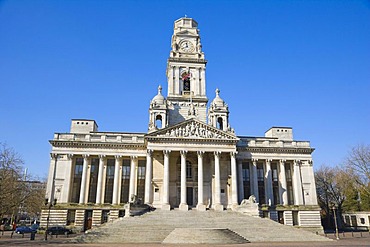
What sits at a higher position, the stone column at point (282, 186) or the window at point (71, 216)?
the stone column at point (282, 186)

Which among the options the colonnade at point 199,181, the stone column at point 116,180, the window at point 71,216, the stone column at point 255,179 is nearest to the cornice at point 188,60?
the colonnade at point 199,181

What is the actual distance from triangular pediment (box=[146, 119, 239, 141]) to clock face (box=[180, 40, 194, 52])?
843 inches

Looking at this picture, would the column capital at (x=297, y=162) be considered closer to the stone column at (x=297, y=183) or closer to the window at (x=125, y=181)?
the stone column at (x=297, y=183)

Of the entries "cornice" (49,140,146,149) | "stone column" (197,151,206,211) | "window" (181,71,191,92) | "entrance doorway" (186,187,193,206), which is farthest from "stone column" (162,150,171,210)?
"window" (181,71,191,92)

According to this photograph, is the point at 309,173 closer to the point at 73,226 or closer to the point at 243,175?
the point at 243,175

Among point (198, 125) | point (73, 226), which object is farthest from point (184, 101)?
point (73, 226)

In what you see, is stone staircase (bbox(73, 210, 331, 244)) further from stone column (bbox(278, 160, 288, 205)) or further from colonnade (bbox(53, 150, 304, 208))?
stone column (bbox(278, 160, 288, 205))

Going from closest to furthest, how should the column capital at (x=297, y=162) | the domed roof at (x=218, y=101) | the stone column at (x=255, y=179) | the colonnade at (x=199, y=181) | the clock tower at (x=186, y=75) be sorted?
the colonnade at (x=199, y=181), the stone column at (x=255, y=179), the column capital at (x=297, y=162), the domed roof at (x=218, y=101), the clock tower at (x=186, y=75)

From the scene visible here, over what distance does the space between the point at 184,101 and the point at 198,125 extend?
10394mm

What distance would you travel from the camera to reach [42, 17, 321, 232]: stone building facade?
49406 millimetres

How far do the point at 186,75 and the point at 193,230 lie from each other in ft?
126

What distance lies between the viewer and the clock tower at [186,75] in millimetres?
59562

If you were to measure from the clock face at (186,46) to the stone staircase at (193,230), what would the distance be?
119 feet

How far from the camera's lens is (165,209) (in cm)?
4578
